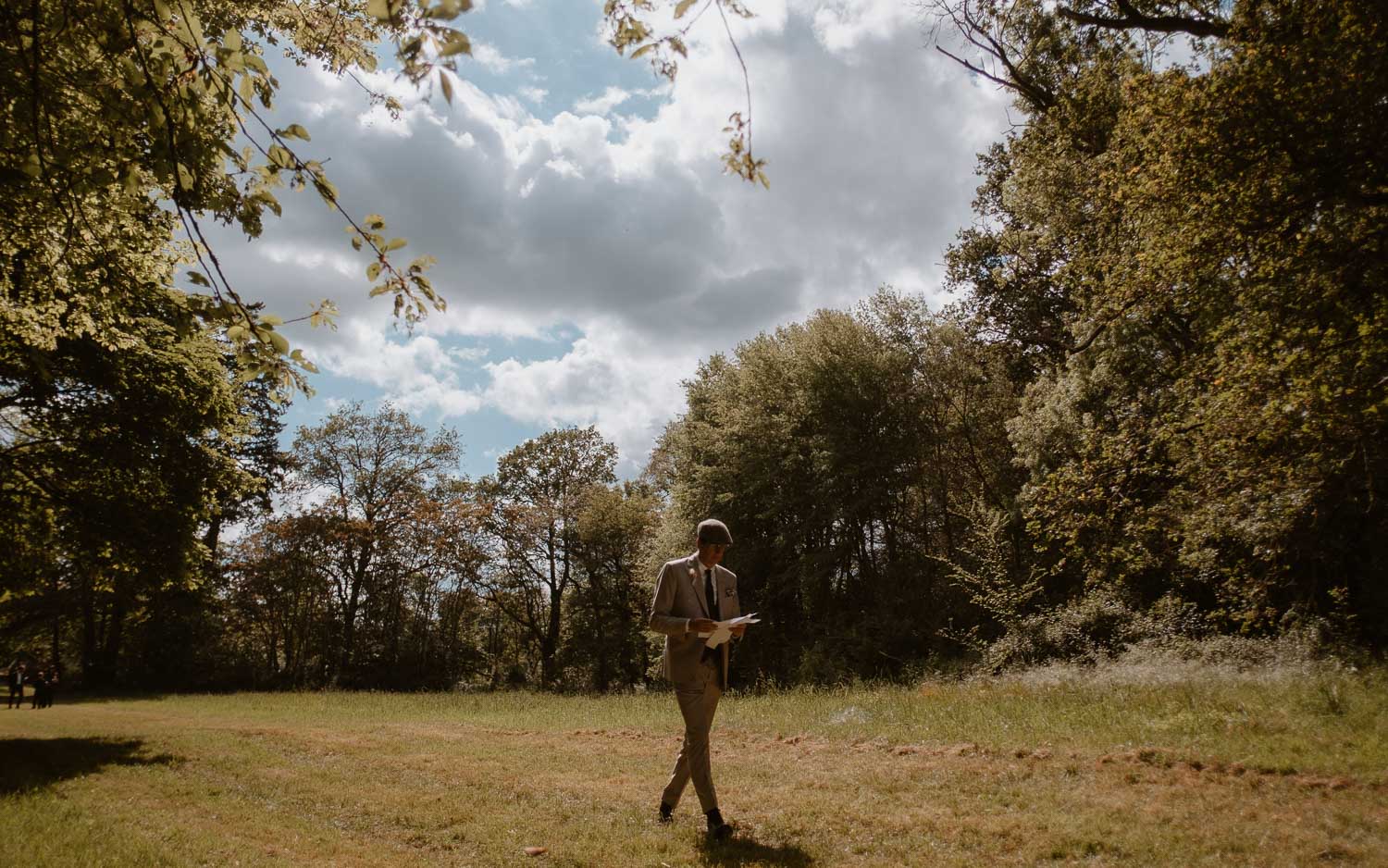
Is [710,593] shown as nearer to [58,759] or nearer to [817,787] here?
[817,787]

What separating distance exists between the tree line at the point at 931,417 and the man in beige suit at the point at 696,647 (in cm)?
348

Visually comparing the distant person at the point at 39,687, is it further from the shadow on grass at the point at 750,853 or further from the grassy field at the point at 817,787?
the shadow on grass at the point at 750,853

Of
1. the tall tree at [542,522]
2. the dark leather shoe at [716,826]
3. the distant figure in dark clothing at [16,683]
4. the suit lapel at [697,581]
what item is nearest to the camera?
the dark leather shoe at [716,826]

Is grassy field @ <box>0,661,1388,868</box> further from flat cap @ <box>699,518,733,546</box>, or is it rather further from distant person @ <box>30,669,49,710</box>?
distant person @ <box>30,669,49,710</box>

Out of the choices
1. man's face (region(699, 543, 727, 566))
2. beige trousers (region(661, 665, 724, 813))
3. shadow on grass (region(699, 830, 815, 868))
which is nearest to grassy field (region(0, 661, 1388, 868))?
shadow on grass (region(699, 830, 815, 868))

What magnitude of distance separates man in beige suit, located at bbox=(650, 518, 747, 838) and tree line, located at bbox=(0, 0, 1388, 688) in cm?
348

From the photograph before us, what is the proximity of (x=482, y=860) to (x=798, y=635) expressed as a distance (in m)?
22.7

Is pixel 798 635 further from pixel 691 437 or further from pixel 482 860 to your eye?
pixel 482 860

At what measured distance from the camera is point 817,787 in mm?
7211

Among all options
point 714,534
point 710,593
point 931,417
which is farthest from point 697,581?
point 931,417

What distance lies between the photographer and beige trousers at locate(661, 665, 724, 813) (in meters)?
5.61

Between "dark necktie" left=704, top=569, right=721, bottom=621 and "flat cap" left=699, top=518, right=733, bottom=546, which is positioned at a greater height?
"flat cap" left=699, top=518, right=733, bottom=546

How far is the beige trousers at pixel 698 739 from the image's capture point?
5.61 metres

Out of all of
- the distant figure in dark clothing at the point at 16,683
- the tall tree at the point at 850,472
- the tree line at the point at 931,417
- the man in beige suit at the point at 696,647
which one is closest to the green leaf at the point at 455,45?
the tree line at the point at 931,417
